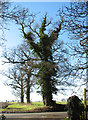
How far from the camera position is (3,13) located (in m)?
3.62

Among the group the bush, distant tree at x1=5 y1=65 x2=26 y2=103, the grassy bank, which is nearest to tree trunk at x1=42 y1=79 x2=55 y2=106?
the grassy bank

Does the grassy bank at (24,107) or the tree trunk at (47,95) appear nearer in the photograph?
the grassy bank at (24,107)

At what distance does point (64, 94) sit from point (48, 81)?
26.7 inches

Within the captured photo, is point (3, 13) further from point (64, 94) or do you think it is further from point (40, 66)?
point (64, 94)

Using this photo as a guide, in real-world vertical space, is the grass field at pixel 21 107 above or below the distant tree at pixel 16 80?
below

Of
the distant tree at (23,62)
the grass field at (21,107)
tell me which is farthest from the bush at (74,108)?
the distant tree at (23,62)

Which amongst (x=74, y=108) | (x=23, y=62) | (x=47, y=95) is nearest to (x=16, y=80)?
(x=23, y=62)

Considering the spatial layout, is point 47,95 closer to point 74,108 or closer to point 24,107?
point 24,107

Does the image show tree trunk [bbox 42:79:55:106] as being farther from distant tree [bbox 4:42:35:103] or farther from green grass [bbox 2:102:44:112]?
distant tree [bbox 4:42:35:103]

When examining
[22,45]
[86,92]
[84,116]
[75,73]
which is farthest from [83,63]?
[22,45]

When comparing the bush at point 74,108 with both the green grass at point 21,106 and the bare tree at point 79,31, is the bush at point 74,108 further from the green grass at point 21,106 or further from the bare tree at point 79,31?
the green grass at point 21,106

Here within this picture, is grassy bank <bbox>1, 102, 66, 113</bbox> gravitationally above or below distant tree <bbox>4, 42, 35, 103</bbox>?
Result: below

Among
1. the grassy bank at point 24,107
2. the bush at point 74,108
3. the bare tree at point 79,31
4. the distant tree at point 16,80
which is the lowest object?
the grassy bank at point 24,107

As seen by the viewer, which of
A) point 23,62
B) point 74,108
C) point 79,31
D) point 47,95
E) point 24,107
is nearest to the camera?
point 74,108
